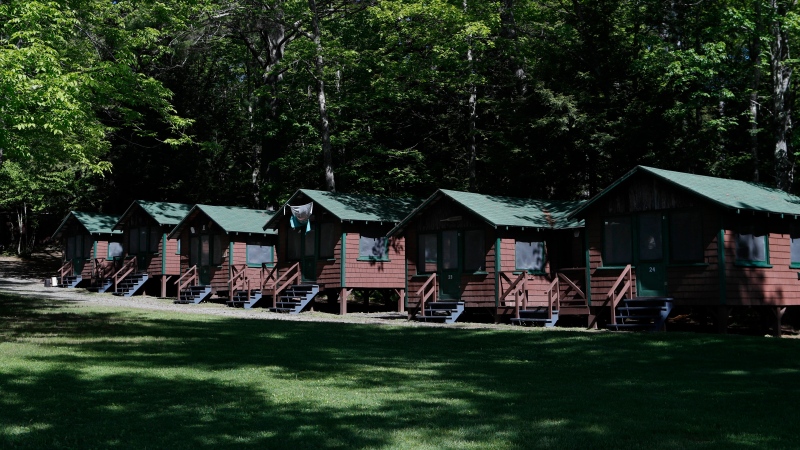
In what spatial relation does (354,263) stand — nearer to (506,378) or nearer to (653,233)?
(653,233)

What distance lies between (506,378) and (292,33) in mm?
32018

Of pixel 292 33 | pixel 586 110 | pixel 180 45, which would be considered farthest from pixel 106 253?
pixel 586 110

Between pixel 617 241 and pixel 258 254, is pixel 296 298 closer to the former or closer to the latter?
pixel 258 254

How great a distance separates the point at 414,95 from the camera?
41500 millimetres

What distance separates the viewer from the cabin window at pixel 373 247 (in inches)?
1257

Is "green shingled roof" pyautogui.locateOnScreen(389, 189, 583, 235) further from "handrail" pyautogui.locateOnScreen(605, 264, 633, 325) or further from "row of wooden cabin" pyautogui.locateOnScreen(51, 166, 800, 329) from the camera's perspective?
"handrail" pyautogui.locateOnScreen(605, 264, 633, 325)

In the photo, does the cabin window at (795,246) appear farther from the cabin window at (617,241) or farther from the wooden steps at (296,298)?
the wooden steps at (296,298)

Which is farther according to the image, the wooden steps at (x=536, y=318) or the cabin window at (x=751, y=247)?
the wooden steps at (x=536, y=318)

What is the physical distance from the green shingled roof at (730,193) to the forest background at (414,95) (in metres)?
2.60

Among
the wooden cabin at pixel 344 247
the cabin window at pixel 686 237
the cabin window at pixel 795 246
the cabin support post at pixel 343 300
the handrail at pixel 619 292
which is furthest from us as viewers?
the wooden cabin at pixel 344 247

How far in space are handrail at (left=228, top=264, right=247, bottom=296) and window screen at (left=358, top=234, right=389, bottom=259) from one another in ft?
18.3

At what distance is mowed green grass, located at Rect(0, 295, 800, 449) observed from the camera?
8.76 m

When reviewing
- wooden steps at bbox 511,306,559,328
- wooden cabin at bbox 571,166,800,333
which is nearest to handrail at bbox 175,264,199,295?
wooden steps at bbox 511,306,559,328

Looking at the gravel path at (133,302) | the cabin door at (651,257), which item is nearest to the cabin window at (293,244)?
the gravel path at (133,302)
